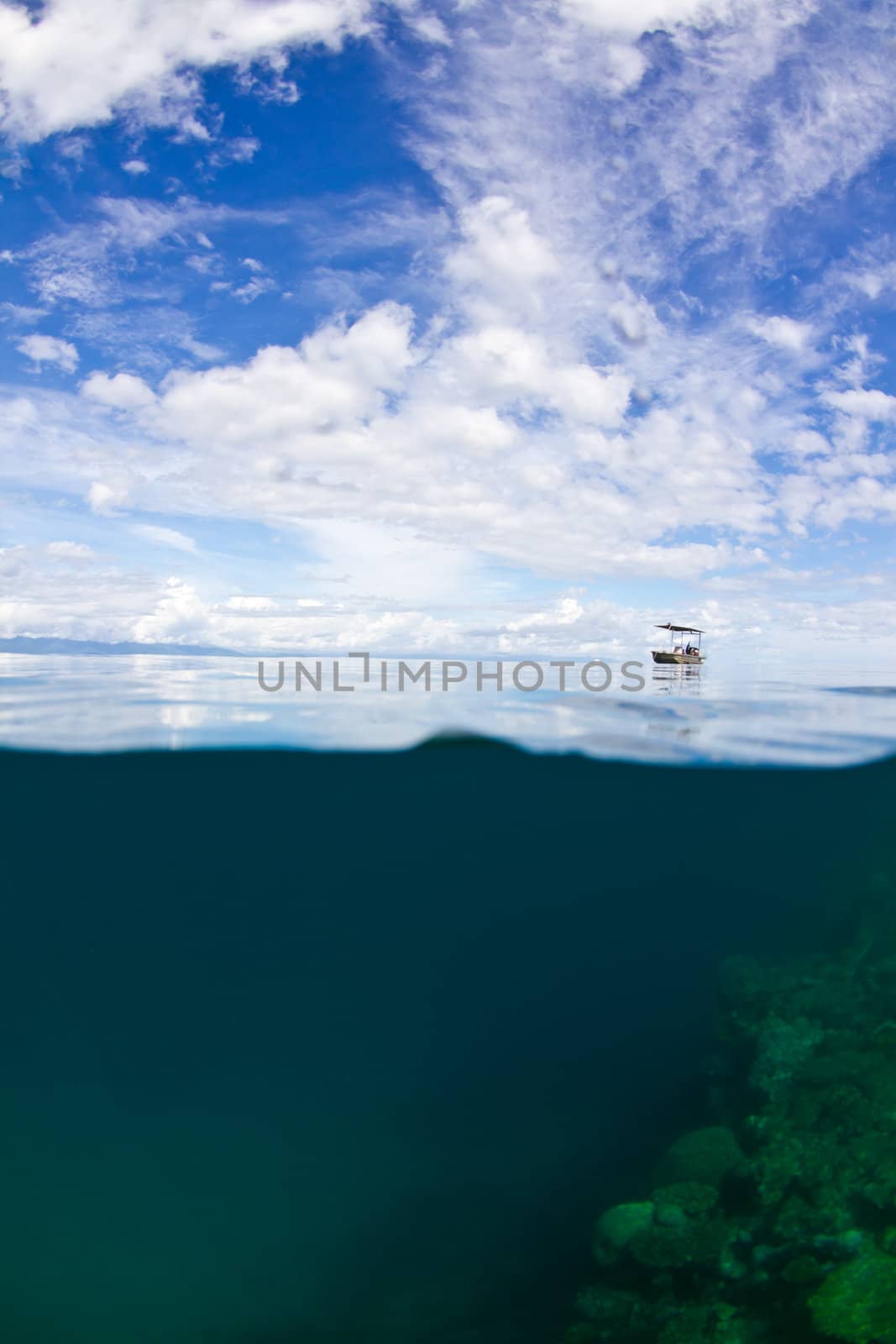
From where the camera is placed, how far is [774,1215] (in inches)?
334

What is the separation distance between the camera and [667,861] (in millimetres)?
29766

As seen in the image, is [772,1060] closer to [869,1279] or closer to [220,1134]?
[869,1279]

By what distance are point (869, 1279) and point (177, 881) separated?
25.3 metres

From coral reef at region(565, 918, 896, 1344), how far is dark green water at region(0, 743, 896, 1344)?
65.0 inches

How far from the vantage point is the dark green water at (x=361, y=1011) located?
1108 cm

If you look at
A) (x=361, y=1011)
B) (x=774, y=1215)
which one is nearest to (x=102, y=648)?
(x=361, y=1011)

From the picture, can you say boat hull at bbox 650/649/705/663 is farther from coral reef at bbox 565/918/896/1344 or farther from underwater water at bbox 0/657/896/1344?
coral reef at bbox 565/918/896/1344

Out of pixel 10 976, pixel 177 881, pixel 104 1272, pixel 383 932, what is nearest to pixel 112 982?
pixel 177 881

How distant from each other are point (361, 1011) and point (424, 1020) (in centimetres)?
465

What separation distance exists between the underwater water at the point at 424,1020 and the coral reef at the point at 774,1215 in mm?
48

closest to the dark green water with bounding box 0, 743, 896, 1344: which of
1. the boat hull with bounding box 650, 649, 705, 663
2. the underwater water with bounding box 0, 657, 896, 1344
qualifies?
the underwater water with bounding box 0, 657, 896, 1344

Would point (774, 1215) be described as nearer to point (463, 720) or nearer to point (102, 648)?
point (463, 720)

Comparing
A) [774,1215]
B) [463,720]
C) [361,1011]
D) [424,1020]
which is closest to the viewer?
[774,1215]

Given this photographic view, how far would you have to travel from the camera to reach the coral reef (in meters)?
7.14
